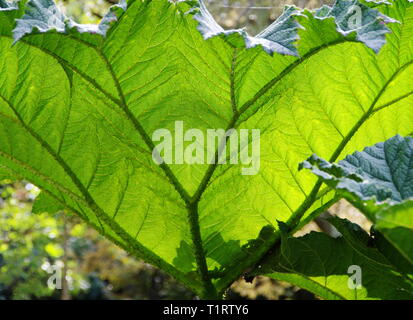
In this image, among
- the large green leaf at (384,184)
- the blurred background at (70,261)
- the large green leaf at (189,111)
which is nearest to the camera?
the large green leaf at (384,184)

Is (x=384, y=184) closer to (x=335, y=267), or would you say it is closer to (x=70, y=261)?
(x=335, y=267)

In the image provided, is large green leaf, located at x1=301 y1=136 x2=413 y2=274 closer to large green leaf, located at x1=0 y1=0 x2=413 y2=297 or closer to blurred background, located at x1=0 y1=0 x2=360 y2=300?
large green leaf, located at x1=0 y1=0 x2=413 y2=297

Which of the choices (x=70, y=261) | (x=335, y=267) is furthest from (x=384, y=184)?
(x=70, y=261)

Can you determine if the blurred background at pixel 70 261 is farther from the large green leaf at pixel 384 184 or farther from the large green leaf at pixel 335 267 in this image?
the large green leaf at pixel 384 184

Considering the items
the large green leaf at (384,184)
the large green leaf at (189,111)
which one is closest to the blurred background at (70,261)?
the large green leaf at (189,111)
